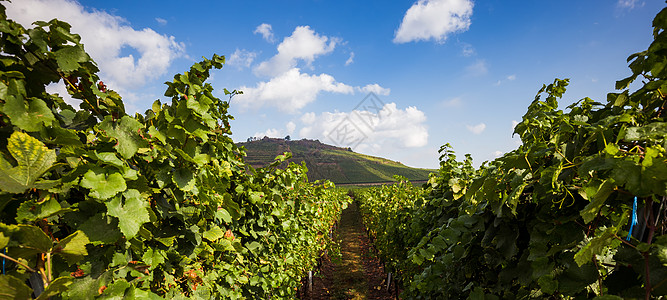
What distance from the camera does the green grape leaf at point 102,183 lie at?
99cm

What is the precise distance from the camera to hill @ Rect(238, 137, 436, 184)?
10500 centimetres

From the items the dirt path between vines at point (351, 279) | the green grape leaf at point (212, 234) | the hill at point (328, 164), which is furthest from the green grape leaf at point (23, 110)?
the hill at point (328, 164)

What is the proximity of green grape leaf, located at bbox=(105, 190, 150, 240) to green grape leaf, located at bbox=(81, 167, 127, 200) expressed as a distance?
51 millimetres

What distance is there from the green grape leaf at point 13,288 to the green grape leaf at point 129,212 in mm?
258

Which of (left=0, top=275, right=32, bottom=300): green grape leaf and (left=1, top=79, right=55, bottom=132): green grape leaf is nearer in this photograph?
(left=0, top=275, right=32, bottom=300): green grape leaf

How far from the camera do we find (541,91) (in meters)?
2.16

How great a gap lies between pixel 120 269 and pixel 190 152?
613 millimetres

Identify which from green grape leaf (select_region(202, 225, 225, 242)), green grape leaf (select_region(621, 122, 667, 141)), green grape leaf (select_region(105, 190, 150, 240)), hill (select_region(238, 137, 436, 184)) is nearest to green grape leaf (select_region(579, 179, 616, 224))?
green grape leaf (select_region(621, 122, 667, 141))

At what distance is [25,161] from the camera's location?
0.86 meters

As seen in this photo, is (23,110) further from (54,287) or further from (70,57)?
(54,287)

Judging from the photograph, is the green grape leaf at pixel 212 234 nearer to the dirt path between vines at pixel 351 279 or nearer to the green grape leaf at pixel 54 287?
the green grape leaf at pixel 54 287

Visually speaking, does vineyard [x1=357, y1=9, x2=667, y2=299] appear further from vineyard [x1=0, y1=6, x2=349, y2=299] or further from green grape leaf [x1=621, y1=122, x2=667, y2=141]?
vineyard [x1=0, y1=6, x2=349, y2=299]

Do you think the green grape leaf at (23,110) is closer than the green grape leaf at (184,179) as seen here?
Yes

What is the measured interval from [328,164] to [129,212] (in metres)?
119
